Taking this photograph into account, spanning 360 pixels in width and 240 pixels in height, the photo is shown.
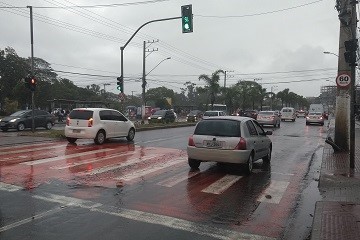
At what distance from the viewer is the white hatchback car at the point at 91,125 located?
16.9m

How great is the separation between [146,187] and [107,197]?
1.19 meters

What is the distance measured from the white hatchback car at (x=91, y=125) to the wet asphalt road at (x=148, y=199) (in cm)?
430

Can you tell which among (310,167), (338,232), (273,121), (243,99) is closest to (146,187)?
(338,232)

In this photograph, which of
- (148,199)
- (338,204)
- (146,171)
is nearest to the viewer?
(338,204)

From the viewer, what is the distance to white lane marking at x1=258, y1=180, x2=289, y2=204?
7812mm

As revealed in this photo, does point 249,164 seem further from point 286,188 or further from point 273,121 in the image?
point 273,121

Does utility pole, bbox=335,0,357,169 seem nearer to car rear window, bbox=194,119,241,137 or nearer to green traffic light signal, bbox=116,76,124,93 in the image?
car rear window, bbox=194,119,241,137

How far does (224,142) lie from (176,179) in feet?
5.75

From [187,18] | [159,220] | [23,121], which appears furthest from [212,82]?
[159,220]

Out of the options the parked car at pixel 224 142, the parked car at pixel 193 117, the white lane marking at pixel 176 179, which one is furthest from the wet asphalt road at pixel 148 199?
the parked car at pixel 193 117

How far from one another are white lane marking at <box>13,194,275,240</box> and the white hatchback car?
9812mm

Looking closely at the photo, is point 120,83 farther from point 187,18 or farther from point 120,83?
point 187,18

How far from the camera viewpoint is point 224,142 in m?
10.3

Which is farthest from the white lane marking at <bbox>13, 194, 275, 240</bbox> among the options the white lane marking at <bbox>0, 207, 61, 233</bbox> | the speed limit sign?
the speed limit sign
